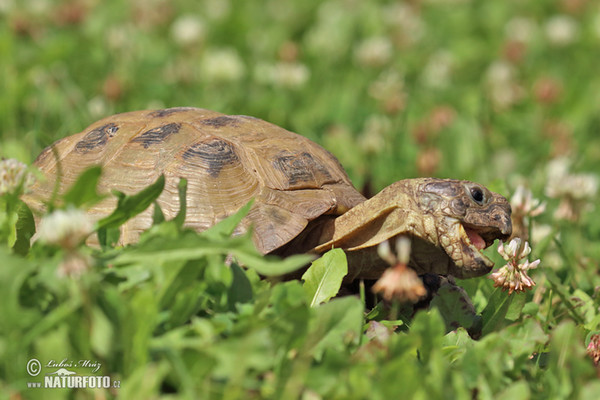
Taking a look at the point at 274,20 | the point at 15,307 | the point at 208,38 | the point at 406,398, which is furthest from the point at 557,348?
the point at 274,20

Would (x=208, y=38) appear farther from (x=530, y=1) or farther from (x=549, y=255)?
(x=549, y=255)

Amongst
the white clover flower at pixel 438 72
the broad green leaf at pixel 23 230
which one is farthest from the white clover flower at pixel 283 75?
the broad green leaf at pixel 23 230

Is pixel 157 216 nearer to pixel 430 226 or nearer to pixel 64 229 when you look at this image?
pixel 64 229

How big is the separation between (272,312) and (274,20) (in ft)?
19.0

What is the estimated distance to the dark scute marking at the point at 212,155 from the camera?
246 centimetres

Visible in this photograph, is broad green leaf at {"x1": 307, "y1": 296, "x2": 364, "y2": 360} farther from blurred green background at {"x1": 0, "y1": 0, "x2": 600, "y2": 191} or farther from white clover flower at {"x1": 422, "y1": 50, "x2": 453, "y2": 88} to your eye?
white clover flower at {"x1": 422, "y1": 50, "x2": 453, "y2": 88}

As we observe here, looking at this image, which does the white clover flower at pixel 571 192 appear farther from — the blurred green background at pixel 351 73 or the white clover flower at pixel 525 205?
the blurred green background at pixel 351 73

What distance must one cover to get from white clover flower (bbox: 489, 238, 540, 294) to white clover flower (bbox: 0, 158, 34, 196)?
4.14 ft

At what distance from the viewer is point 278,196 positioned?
246 cm

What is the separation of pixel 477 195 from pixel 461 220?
11 centimetres

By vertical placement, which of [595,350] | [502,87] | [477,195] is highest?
[477,195]

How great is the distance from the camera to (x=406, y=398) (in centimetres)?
160

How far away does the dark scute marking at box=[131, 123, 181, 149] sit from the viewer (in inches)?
99.6

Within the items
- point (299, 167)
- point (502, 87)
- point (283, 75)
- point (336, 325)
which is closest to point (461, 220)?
point (299, 167)
